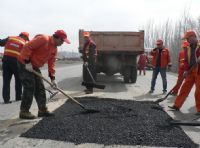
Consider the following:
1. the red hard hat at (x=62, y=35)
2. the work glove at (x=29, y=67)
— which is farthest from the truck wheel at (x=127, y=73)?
the work glove at (x=29, y=67)

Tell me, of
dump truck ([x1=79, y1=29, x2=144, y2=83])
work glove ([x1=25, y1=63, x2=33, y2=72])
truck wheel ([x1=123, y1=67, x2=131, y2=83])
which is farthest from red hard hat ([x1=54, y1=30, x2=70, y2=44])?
truck wheel ([x1=123, y1=67, x2=131, y2=83])

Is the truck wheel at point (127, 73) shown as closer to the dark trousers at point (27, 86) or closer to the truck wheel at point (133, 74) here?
the truck wheel at point (133, 74)

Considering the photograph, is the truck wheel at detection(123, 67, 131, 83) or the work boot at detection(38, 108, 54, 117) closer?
the work boot at detection(38, 108, 54, 117)

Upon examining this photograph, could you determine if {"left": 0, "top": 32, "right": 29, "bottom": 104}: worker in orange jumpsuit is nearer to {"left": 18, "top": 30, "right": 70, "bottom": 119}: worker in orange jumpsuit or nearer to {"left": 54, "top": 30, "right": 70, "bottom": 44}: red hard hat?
{"left": 18, "top": 30, "right": 70, "bottom": 119}: worker in orange jumpsuit

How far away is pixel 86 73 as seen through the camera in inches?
436

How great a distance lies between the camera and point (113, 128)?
17.7ft

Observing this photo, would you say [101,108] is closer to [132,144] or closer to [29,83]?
[29,83]

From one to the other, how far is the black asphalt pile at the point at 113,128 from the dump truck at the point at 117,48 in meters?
6.22

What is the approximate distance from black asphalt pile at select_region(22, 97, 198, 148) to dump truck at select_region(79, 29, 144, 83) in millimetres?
6220

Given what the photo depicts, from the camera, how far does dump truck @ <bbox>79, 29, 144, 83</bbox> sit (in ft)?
43.6

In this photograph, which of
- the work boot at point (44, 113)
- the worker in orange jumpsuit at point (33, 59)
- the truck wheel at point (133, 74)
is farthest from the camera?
the truck wheel at point (133, 74)

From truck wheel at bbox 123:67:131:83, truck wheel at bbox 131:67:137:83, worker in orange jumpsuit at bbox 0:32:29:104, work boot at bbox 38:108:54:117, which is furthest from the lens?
truck wheel at bbox 131:67:137:83

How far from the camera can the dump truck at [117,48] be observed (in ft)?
43.6

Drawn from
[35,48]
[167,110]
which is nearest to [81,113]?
[35,48]
